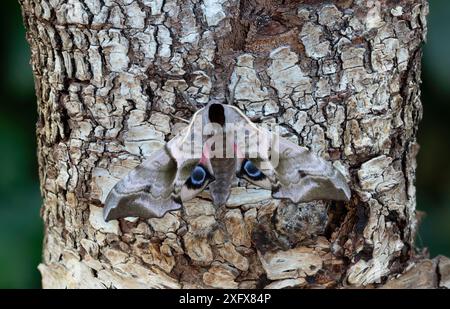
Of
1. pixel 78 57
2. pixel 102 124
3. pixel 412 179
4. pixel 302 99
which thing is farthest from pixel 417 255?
pixel 78 57

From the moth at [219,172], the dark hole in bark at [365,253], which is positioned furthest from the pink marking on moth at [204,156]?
the dark hole in bark at [365,253]

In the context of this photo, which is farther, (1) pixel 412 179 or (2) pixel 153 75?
(1) pixel 412 179

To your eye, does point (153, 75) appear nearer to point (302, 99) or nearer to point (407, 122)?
point (302, 99)

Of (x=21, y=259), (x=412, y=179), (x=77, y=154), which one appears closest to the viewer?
(x=77, y=154)

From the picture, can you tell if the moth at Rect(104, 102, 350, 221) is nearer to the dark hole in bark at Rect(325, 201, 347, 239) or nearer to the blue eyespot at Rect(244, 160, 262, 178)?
the blue eyespot at Rect(244, 160, 262, 178)

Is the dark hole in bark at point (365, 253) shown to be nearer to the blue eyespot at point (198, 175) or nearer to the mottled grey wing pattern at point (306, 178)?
the mottled grey wing pattern at point (306, 178)

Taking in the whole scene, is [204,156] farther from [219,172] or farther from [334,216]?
[334,216]

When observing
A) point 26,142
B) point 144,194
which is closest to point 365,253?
point 144,194

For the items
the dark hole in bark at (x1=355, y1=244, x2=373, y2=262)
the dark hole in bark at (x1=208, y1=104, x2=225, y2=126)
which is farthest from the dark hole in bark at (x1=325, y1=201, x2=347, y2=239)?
the dark hole in bark at (x1=208, y1=104, x2=225, y2=126)
